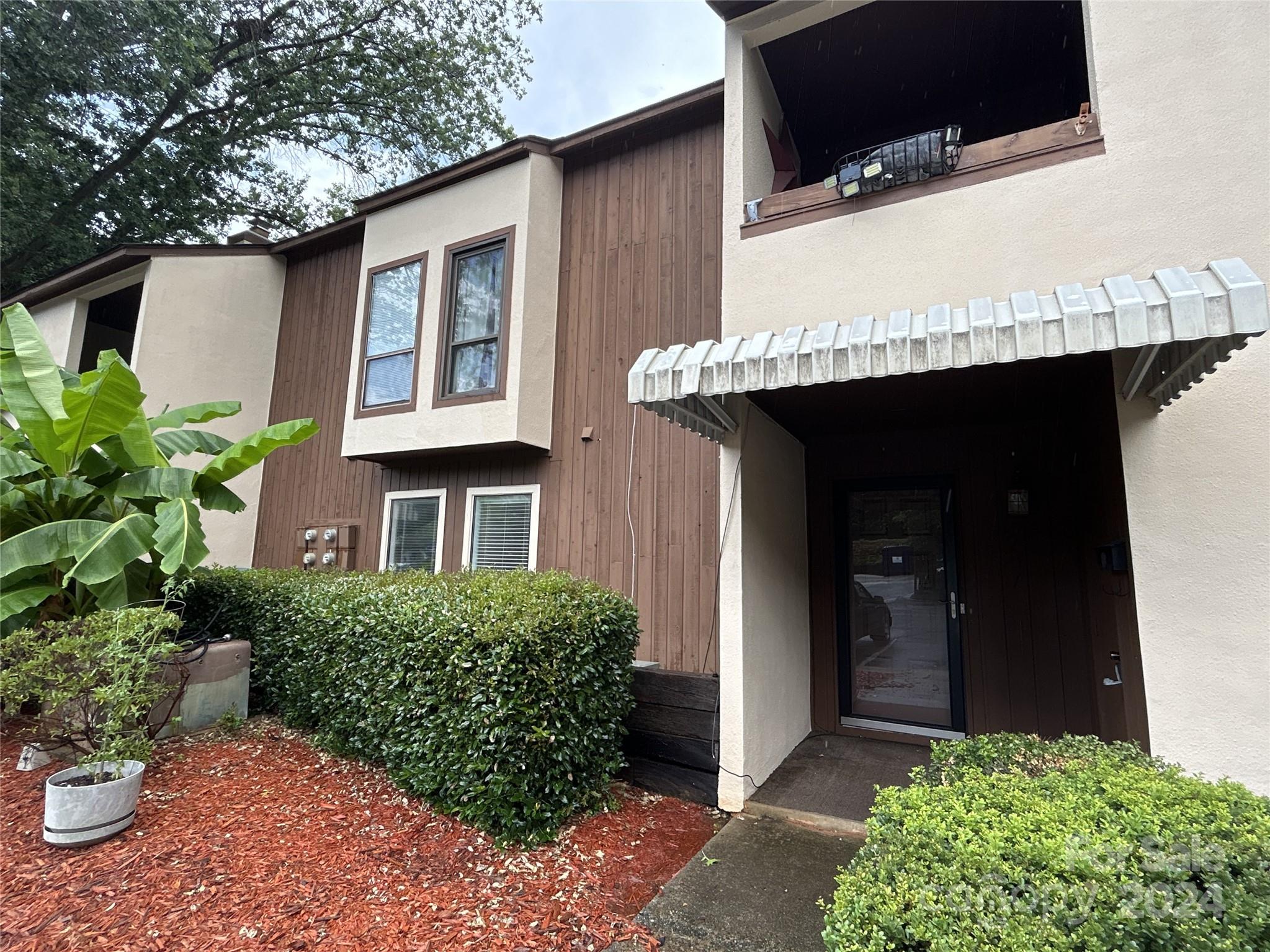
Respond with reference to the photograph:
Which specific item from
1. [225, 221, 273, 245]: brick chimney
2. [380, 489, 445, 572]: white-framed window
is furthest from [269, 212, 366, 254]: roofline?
[380, 489, 445, 572]: white-framed window

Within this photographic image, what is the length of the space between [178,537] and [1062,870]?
215 inches

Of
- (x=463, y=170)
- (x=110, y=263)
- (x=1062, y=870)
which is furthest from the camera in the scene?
(x=110, y=263)

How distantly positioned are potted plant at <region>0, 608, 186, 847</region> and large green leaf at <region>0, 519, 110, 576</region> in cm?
52

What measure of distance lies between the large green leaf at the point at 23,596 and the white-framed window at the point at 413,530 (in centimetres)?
314

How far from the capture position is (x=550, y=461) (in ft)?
21.9

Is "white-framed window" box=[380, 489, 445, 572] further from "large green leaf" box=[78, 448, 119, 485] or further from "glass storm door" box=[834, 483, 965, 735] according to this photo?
"glass storm door" box=[834, 483, 965, 735]

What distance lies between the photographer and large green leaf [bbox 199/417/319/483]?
5320 millimetres

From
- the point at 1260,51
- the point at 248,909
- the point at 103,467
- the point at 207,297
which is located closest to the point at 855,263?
the point at 1260,51

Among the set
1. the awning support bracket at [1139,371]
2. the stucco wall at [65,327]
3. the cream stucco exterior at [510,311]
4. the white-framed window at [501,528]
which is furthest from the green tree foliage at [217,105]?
the awning support bracket at [1139,371]

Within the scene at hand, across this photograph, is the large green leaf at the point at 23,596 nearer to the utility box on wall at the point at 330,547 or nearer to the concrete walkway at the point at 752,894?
the utility box on wall at the point at 330,547

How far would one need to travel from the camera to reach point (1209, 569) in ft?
9.64

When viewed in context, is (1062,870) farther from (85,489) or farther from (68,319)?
(68,319)

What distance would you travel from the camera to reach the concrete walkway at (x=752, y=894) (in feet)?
8.68

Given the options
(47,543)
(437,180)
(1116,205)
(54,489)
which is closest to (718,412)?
(1116,205)
